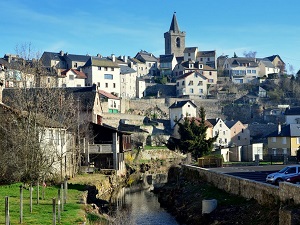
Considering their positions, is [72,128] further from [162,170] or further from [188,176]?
[162,170]

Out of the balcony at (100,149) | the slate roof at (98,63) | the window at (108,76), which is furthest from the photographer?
the window at (108,76)

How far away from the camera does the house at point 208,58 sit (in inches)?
5368

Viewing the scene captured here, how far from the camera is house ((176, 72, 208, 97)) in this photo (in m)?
114

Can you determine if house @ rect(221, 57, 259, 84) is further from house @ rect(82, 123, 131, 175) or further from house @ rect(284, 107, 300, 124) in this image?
house @ rect(82, 123, 131, 175)

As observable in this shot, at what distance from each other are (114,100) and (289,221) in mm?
71709

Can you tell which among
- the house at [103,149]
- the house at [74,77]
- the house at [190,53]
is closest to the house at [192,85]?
the house at [190,53]

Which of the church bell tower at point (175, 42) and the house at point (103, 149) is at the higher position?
the church bell tower at point (175, 42)

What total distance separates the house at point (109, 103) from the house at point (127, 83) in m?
19.8

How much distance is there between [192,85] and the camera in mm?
114375

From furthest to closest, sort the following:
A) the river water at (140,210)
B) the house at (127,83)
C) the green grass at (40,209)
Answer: the house at (127,83) → the river water at (140,210) → the green grass at (40,209)

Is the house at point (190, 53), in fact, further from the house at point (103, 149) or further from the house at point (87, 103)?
the house at point (103, 149)

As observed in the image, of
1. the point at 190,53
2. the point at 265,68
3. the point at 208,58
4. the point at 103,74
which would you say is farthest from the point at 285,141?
the point at 190,53

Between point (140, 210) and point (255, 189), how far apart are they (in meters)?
10.7

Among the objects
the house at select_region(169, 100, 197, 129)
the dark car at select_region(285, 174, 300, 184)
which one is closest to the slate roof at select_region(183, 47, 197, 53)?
the house at select_region(169, 100, 197, 129)
